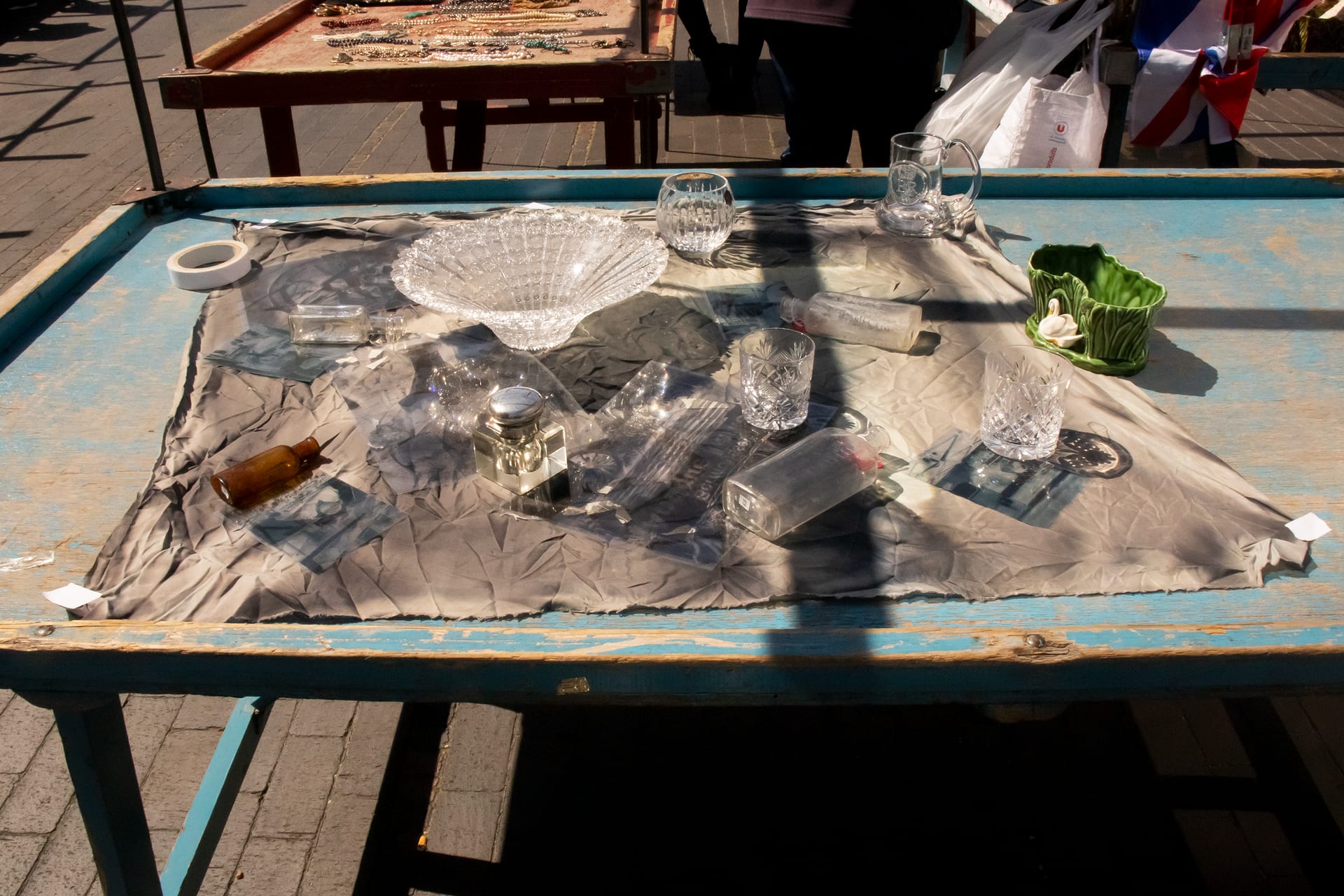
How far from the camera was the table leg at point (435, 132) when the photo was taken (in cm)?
344

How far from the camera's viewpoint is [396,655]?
88 cm

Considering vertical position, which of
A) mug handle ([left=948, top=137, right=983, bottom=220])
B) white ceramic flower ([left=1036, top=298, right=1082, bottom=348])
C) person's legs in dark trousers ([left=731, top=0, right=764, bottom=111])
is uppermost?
mug handle ([left=948, top=137, right=983, bottom=220])

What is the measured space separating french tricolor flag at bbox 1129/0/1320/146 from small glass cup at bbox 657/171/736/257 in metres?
1.63

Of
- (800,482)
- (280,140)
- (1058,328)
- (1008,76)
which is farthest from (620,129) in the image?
(800,482)

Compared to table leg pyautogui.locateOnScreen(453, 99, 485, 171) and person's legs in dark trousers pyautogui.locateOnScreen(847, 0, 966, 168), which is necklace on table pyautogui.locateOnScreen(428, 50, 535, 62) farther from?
person's legs in dark trousers pyautogui.locateOnScreen(847, 0, 966, 168)

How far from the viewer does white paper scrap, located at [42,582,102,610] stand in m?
0.94

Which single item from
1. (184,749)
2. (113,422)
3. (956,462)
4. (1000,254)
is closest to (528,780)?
(184,749)

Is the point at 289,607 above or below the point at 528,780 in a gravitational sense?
above

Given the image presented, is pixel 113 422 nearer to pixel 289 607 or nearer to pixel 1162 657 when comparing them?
pixel 289 607

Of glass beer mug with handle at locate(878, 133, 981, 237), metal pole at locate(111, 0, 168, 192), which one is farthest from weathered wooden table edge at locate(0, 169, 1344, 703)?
metal pole at locate(111, 0, 168, 192)

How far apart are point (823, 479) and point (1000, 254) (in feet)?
2.43

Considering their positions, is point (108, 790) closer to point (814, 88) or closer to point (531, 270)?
point (531, 270)

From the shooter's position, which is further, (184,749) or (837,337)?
(184,749)

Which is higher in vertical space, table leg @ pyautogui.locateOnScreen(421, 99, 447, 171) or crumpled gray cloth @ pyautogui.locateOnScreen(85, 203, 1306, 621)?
crumpled gray cloth @ pyautogui.locateOnScreen(85, 203, 1306, 621)
